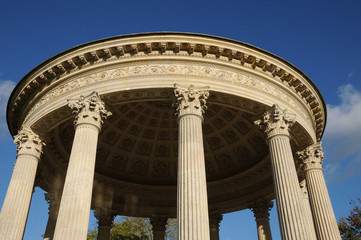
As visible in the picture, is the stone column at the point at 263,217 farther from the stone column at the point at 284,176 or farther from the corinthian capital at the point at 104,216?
the corinthian capital at the point at 104,216

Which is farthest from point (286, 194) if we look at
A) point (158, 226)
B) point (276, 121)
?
point (158, 226)

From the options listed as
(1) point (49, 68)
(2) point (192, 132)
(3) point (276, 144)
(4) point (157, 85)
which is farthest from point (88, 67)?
(3) point (276, 144)

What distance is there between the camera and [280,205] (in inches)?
862

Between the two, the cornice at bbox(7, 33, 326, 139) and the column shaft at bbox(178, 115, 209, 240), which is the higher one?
the cornice at bbox(7, 33, 326, 139)

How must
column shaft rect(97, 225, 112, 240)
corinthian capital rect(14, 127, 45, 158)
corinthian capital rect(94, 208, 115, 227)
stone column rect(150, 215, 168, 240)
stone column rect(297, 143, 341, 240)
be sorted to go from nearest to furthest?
stone column rect(297, 143, 341, 240) < corinthian capital rect(14, 127, 45, 158) < column shaft rect(97, 225, 112, 240) < corinthian capital rect(94, 208, 115, 227) < stone column rect(150, 215, 168, 240)

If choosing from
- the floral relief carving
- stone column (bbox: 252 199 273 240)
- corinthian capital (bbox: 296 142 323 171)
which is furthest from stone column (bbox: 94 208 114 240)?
corinthian capital (bbox: 296 142 323 171)

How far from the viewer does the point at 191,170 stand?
1975 cm

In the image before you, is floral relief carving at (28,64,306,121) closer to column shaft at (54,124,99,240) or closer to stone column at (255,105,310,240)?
stone column at (255,105,310,240)

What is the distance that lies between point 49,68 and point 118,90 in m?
6.69

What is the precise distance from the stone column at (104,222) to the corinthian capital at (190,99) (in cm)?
2186

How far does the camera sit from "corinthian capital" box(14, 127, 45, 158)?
26.4 meters

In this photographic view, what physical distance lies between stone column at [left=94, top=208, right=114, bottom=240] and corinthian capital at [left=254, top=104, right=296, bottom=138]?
22731 millimetres

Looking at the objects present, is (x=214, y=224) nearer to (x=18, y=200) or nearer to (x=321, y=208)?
(x=321, y=208)

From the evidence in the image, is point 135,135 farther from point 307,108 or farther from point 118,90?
point 307,108
